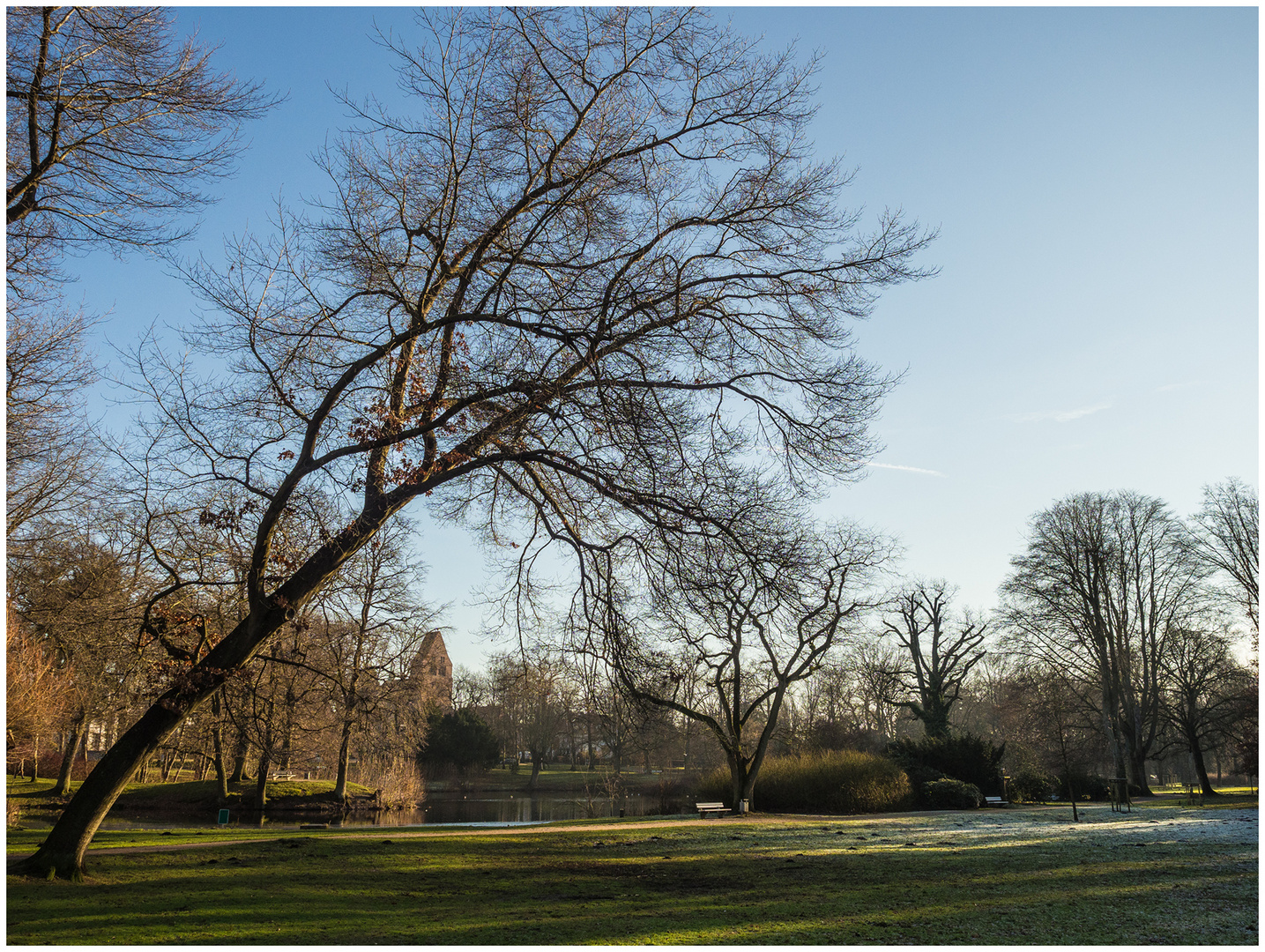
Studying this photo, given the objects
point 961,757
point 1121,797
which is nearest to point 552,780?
point 961,757

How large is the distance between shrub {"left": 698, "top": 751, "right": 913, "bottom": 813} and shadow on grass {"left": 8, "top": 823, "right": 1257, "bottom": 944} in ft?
38.7

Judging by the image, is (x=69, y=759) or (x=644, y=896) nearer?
(x=644, y=896)

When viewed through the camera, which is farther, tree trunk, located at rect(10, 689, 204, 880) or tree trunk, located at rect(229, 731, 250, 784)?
tree trunk, located at rect(229, 731, 250, 784)

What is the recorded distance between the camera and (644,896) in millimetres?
8750

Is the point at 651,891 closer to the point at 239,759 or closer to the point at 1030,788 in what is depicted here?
the point at 239,759

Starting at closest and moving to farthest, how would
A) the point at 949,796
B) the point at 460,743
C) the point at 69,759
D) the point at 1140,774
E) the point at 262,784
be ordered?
the point at 949,796 → the point at 262,784 → the point at 69,759 → the point at 1140,774 → the point at 460,743

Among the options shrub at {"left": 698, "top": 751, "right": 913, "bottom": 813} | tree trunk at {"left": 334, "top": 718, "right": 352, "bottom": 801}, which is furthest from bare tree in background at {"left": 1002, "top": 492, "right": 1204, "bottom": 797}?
tree trunk at {"left": 334, "top": 718, "right": 352, "bottom": 801}

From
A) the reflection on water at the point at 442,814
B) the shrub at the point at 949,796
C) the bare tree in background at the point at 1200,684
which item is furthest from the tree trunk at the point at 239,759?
the bare tree in background at the point at 1200,684

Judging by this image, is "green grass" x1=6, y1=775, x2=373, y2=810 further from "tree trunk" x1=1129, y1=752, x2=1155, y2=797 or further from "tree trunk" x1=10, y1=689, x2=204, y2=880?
"tree trunk" x1=1129, y1=752, x2=1155, y2=797

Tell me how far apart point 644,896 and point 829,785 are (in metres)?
17.1

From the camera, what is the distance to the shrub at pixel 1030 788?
92.5 ft

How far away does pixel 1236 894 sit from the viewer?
8.17 m

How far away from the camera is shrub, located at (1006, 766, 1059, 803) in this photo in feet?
92.5

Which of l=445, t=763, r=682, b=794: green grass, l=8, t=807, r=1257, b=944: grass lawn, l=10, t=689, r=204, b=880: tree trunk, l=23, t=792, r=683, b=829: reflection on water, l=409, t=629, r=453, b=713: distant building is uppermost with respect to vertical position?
l=409, t=629, r=453, b=713: distant building
